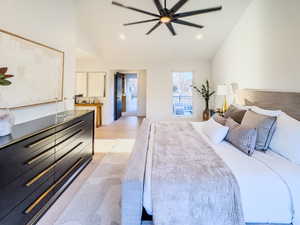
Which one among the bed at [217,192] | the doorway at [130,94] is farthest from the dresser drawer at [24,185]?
the doorway at [130,94]

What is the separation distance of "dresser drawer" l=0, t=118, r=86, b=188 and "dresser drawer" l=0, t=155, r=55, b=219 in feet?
0.17

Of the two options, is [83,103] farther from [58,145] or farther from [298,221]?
[298,221]

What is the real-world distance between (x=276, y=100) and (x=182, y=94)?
464 cm

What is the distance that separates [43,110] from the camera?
2980 mm

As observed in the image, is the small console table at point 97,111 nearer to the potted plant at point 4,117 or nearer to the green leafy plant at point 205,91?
the green leafy plant at point 205,91

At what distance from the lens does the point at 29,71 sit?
99.7 inches

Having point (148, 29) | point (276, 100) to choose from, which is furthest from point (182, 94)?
point (276, 100)

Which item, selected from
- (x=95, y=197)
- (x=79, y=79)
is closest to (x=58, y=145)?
(x=95, y=197)

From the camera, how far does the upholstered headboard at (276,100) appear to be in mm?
2461

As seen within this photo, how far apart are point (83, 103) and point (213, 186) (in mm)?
6164

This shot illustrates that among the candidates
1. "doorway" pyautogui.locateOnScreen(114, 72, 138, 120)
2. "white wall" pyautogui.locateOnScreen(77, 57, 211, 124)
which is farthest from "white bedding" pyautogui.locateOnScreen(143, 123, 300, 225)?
"doorway" pyautogui.locateOnScreen(114, 72, 138, 120)

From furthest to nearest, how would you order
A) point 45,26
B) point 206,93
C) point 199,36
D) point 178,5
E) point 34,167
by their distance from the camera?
point 206,93, point 199,36, point 45,26, point 178,5, point 34,167

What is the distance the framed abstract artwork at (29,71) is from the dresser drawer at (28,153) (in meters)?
0.64

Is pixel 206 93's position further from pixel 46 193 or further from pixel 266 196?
pixel 46 193
